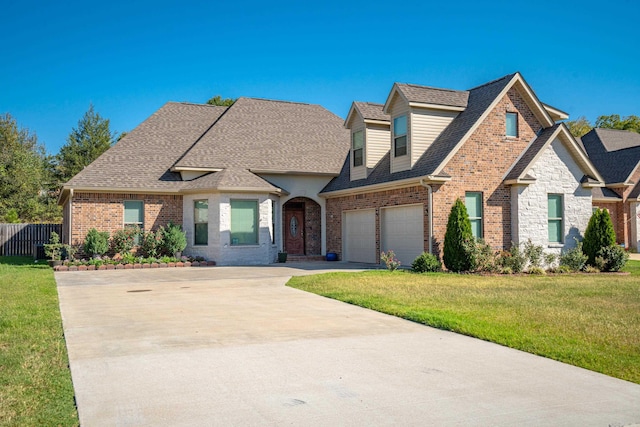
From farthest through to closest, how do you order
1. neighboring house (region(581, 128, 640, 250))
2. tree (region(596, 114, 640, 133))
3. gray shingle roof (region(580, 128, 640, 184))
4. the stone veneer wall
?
tree (region(596, 114, 640, 133)), gray shingle roof (region(580, 128, 640, 184)), neighboring house (region(581, 128, 640, 250)), the stone veneer wall

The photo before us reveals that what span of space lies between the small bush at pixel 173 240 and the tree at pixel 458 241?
10.2 meters

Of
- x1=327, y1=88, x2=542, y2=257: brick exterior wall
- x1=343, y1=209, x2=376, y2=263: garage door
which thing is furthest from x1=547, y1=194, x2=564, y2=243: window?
x1=343, y1=209, x2=376, y2=263: garage door

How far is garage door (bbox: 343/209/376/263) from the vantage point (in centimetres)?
2172

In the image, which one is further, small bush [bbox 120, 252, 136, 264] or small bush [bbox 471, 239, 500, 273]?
small bush [bbox 120, 252, 136, 264]

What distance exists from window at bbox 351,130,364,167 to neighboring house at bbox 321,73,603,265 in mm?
1657

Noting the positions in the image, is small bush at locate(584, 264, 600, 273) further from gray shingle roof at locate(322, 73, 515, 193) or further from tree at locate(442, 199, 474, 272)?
gray shingle roof at locate(322, 73, 515, 193)

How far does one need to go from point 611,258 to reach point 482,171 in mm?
5014

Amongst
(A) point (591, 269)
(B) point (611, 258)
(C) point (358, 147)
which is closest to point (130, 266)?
(C) point (358, 147)

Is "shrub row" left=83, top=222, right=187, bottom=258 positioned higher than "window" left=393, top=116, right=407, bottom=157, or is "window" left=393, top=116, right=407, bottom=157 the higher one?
"window" left=393, top=116, right=407, bottom=157

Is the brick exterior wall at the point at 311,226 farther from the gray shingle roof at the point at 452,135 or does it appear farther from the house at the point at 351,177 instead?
the gray shingle roof at the point at 452,135

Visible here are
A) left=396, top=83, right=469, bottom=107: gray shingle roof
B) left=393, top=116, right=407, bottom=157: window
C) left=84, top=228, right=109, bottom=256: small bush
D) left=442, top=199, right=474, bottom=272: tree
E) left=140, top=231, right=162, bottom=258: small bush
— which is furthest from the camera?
left=140, top=231, right=162, bottom=258: small bush

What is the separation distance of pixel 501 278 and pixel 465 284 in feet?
8.36

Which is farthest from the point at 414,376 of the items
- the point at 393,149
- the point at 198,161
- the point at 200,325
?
the point at 198,161

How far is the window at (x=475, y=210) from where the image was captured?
18.9 meters
